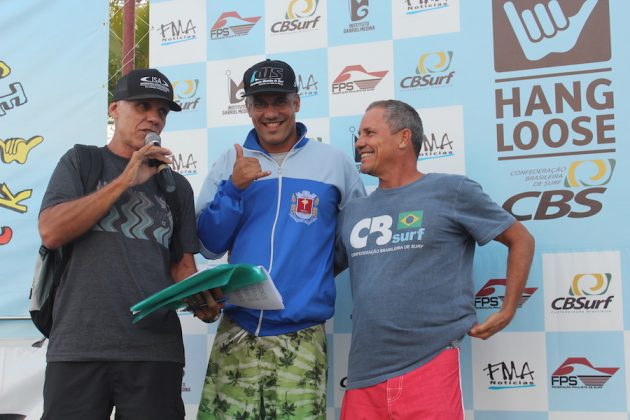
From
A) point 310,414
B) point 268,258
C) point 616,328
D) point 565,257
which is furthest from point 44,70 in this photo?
point 616,328

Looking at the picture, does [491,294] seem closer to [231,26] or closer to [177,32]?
[231,26]

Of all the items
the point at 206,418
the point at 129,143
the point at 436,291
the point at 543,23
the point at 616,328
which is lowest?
the point at 206,418

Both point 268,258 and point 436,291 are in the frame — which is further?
point 268,258

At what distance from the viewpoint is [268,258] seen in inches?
103

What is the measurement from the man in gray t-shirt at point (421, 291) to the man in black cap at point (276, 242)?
0.49ft

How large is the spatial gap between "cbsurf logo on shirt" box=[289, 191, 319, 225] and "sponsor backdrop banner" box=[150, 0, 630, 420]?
1.96 feet

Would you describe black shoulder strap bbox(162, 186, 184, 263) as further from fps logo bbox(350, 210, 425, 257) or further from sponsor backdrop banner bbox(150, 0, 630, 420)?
sponsor backdrop banner bbox(150, 0, 630, 420)

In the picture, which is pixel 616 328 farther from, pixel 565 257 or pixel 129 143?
pixel 129 143

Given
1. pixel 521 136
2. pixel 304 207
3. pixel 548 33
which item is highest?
pixel 548 33

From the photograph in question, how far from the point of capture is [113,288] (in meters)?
2.32

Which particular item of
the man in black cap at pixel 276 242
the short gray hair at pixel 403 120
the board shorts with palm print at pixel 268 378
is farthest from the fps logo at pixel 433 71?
the board shorts with palm print at pixel 268 378

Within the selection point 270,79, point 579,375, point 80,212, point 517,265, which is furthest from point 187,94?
point 579,375

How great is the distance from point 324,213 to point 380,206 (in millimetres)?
235

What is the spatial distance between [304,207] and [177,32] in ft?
4.60
